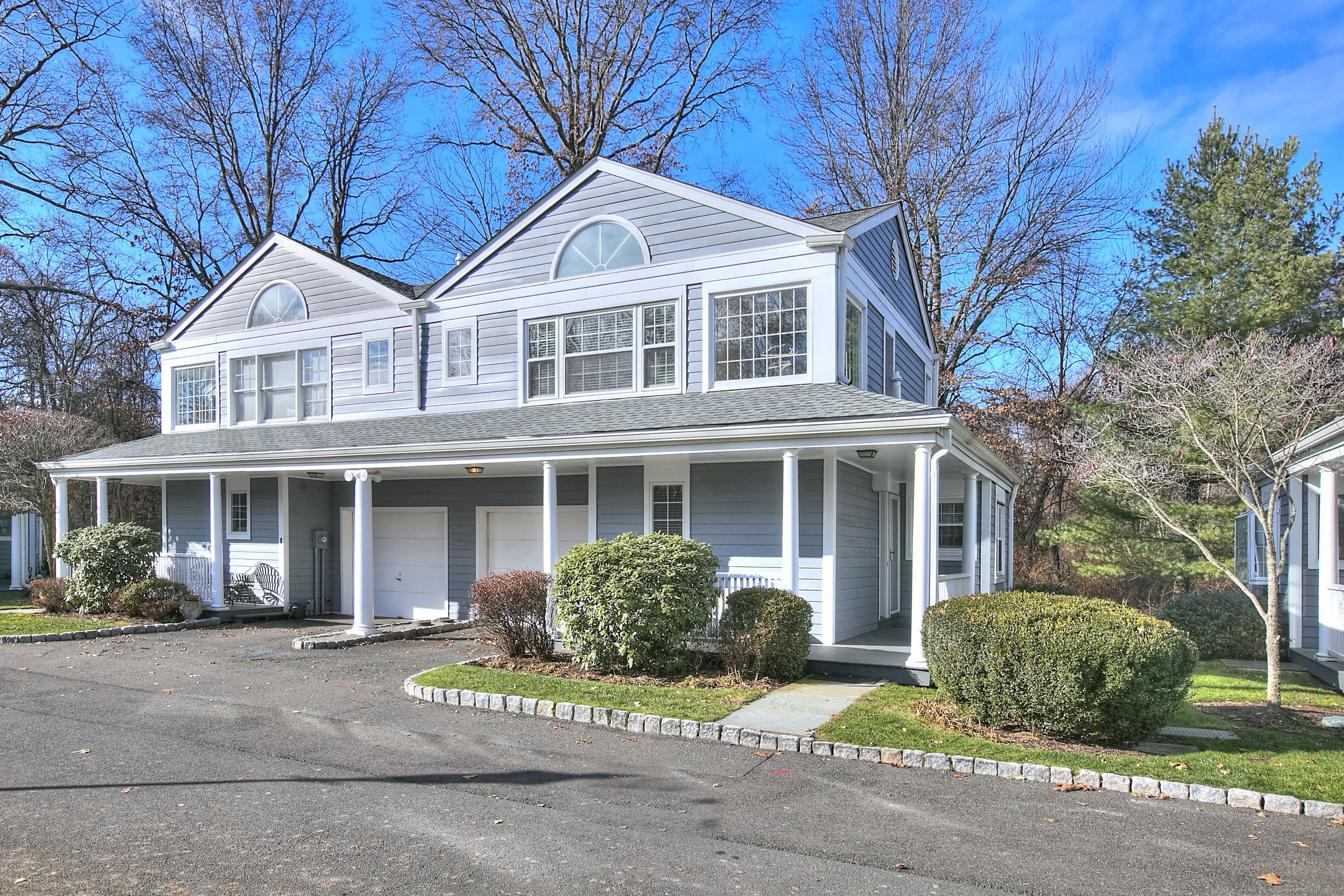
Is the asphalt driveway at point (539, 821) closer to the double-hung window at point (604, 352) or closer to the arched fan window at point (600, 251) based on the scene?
the double-hung window at point (604, 352)

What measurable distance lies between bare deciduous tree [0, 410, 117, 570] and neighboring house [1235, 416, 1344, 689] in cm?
2438

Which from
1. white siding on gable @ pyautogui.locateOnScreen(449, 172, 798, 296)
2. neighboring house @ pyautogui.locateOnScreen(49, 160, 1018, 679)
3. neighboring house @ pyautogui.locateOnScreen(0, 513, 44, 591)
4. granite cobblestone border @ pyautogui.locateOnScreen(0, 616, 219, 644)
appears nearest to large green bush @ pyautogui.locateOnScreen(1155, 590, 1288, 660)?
neighboring house @ pyautogui.locateOnScreen(49, 160, 1018, 679)

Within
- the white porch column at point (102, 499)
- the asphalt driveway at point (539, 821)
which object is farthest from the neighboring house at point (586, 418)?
the asphalt driveway at point (539, 821)

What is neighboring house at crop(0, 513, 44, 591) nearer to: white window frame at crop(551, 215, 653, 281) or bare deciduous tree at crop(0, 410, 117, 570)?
bare deciduous tree at crop(0, 410, 117, 570)

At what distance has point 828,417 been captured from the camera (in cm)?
1034

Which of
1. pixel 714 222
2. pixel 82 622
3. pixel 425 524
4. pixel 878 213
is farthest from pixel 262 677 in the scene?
pixel 878 213

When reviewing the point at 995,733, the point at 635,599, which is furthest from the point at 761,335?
the point at 995,733

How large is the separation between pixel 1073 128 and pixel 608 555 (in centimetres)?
2115

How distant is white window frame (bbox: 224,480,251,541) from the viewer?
17297 mm

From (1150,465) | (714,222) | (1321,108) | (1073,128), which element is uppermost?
(1073,128)

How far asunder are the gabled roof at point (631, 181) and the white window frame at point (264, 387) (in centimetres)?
283

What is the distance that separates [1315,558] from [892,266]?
804cm

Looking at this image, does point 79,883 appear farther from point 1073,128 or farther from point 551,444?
point 1073,128

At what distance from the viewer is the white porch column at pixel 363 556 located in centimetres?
1369
